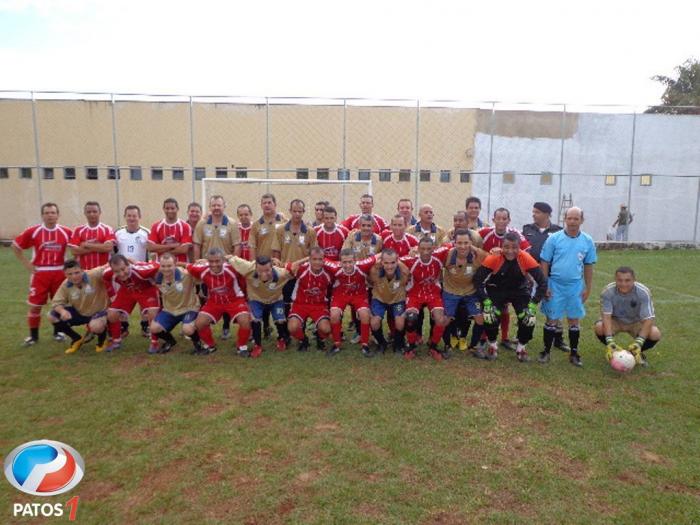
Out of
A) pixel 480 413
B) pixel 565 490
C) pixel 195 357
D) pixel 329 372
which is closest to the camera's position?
pixel 565 490

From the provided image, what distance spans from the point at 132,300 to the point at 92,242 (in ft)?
3.05

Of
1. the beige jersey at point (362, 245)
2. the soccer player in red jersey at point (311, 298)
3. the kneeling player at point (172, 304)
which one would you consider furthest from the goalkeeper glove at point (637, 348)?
the kneeling player at point (172, 304)

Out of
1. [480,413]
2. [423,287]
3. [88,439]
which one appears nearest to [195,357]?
[88,439]

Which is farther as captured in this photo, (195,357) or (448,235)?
(448,235)

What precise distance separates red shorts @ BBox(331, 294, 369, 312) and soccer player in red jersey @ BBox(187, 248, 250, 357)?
1008 mm

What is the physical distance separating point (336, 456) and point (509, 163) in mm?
17315

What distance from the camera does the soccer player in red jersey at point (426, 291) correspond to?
5438 millimetres

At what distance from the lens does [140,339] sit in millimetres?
6059

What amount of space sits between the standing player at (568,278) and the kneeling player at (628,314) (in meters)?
0.24

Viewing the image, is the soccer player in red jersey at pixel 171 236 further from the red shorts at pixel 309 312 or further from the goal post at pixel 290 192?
the goal post at pixel 290 192

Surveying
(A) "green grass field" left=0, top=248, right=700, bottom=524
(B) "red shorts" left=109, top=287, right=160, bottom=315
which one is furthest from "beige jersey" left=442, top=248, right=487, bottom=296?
(B) "red shorts" left=109, top=287, right=160, bottom=315

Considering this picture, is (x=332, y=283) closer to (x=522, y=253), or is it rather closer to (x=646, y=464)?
(x=522, y=253)

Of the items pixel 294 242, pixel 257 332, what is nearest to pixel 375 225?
pixel 294 242

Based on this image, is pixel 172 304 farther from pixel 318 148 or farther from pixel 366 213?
pixel 318 148
